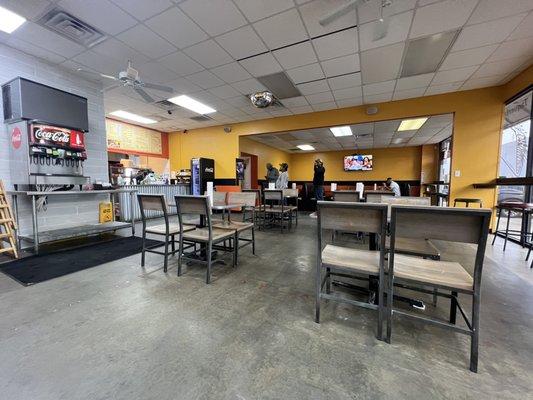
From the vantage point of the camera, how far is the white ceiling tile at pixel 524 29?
107 inches

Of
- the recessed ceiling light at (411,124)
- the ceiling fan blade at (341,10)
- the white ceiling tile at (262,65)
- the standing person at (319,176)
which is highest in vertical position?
the white ceiling tile at (262,65)

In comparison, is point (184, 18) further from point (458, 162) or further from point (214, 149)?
point (458, 162)

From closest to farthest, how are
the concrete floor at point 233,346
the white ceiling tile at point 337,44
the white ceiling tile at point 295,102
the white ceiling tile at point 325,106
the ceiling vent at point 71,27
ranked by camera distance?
the concrete floor at point 233,346 → the ceiling vent at point 71,27 → the white ceiling tile at point 337,44 → the white ceiling tile at point 295,102 → the white ceiling tile at point 325,106

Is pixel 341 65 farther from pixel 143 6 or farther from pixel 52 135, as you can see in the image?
pixel 52 135

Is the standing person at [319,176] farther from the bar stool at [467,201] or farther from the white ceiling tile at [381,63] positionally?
Result: the bar stool at [467,201]

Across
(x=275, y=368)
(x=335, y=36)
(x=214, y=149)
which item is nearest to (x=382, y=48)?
(x=335, y=36)

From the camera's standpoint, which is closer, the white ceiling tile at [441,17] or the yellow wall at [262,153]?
the white ceiling tile at [441,17]

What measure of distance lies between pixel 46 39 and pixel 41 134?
135 centimetres

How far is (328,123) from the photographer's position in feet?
20.1

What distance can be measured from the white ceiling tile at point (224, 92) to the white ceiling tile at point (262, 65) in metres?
0.85

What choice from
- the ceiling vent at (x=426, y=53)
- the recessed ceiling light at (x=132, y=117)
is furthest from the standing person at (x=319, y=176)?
the recessed ceiling light at (x=132, y=117)

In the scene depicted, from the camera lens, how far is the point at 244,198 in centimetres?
370

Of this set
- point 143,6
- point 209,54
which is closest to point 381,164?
Result: point 209,54

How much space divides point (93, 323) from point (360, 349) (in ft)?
6.29
